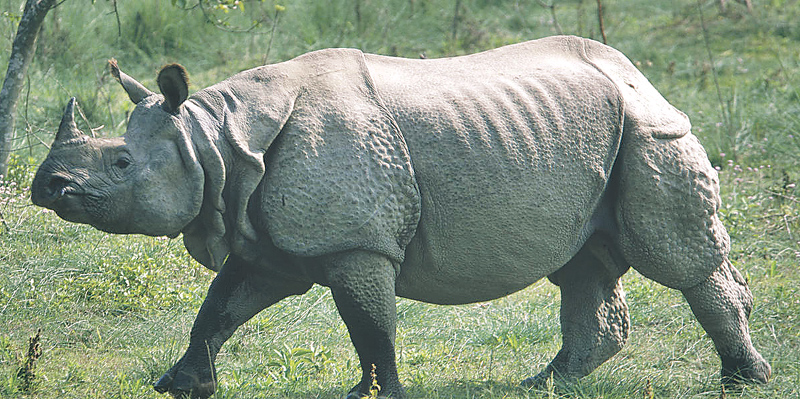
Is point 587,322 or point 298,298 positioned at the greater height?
point 587,322

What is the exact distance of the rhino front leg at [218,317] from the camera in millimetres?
4414

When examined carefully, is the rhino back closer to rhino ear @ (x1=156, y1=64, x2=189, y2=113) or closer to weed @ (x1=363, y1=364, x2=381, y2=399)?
weed @ (x1=363, y1=364, x2=381, y2=399)

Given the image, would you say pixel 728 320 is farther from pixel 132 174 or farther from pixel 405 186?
pixel 132 174

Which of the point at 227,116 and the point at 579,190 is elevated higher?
the point at 227,116

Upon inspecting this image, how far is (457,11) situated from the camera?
11719mm

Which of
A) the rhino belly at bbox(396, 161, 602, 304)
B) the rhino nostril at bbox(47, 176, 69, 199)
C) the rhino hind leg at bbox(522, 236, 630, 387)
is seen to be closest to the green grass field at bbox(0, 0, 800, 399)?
the rhino hind leg at bbox(522, 236, 630, 387)

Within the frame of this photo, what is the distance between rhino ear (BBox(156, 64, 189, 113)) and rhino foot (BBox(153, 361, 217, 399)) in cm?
130

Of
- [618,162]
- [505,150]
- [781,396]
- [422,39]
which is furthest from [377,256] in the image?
[422,39]

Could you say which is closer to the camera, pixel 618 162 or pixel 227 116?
pixel 227 116

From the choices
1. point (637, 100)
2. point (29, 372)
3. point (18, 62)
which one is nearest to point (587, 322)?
point (637, 100)

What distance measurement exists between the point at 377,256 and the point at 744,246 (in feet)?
13.7

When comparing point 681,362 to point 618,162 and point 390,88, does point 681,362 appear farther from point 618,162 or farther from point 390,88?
point 390,88

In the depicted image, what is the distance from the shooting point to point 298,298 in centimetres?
623

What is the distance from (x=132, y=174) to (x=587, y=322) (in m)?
2.37
